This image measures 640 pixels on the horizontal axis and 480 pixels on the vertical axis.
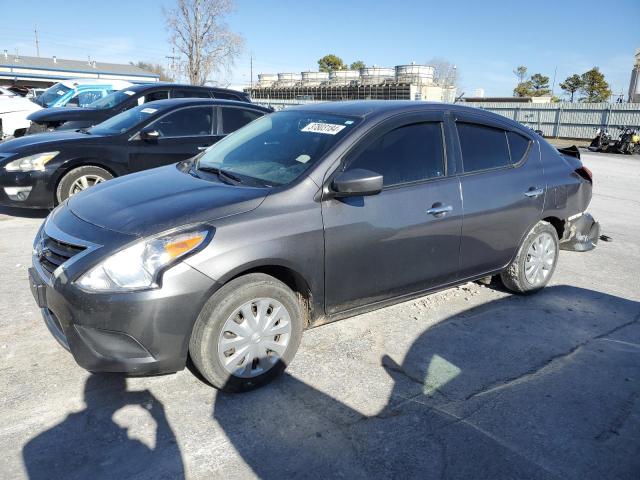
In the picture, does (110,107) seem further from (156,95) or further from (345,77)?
(345,77)

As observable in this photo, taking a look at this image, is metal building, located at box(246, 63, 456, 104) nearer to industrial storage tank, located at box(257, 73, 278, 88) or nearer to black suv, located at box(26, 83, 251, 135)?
industrial storage tank, located at box(257, 73, 278, 88)

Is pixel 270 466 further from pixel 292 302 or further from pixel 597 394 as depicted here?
pixel 597 394

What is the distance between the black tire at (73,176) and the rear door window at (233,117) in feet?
6.07

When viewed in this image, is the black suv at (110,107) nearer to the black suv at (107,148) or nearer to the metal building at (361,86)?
the black suv at (107,148)

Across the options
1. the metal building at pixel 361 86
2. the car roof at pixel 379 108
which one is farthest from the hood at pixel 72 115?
the metal building at pixel 361 86

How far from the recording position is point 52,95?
17906 mm

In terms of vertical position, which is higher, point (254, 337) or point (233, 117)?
point (233, 117)

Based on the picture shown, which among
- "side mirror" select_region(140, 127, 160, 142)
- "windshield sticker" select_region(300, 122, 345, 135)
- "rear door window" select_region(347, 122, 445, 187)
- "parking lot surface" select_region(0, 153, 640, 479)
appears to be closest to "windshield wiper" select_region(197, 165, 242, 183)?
"windshield sticker" select_region(300, 122, 345, 135)

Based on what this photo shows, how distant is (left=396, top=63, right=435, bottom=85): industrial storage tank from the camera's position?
4859 cm

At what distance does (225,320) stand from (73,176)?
14.9ft

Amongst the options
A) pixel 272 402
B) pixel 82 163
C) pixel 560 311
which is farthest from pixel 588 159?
pixel 272 402

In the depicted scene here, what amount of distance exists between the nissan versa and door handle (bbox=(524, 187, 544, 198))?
14mm

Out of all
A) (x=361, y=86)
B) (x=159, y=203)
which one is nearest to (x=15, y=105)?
(x=159, y=203)

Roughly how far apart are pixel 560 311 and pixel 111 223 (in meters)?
3.77
